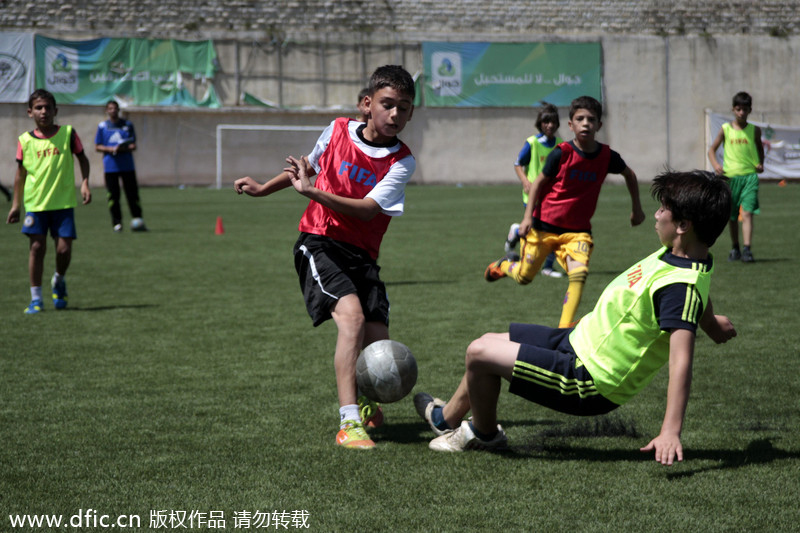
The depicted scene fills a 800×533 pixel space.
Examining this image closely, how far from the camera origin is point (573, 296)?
6.60 metres

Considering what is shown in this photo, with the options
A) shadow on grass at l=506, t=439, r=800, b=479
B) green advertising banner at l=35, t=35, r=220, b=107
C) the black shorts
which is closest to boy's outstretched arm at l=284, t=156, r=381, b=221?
the black shorts

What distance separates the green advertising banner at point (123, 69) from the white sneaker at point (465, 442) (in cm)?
2954

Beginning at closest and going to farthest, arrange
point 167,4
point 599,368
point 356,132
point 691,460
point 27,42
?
1. point 599,368
2. point 691,460
3. point 356,132
4. point 27,42
5. point 167,4

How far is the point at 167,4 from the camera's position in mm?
33031

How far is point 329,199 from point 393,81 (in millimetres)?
661

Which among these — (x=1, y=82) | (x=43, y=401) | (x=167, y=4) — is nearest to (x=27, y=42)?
(x=1, y=82)

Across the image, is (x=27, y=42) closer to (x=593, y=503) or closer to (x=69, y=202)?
(x=69, y=202)

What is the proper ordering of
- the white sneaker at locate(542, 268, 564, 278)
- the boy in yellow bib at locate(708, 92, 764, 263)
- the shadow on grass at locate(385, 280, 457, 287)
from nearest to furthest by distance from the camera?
the shadow on grass at locate(385, 280, 457, 287)
the white sneaker at locate(542, 268, 564, 278)
the boy in yellow bib at locate(708, 92, 764, 263)

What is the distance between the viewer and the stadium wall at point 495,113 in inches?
1283

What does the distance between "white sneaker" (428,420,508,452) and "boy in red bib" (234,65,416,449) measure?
→ 0.33 m

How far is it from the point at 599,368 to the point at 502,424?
1.08m

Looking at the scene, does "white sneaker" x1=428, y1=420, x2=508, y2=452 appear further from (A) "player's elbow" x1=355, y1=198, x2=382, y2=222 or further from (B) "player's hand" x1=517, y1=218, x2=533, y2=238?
(B) "player's hand" x1=517, y1=218, x2=533, y2=238

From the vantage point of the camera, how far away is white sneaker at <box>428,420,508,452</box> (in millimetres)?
4043

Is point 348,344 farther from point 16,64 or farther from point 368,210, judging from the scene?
point 16,64
